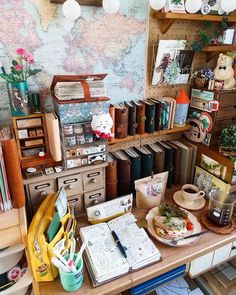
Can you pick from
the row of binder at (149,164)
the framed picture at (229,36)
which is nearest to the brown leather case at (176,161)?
the row of binder at (149,164)

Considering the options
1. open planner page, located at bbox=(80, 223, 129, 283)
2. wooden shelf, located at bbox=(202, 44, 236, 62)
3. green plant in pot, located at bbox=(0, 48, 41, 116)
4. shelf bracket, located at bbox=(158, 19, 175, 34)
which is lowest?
open planner page, located at bbox=(80, 223, 129, 283)

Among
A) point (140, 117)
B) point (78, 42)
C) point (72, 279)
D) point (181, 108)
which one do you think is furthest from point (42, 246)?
point (181, 108)

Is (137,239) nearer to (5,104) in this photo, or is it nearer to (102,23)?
(5,104)

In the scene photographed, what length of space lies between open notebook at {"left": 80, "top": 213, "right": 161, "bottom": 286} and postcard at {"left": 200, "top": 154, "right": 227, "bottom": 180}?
570 millimetres

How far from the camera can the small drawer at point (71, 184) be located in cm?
116

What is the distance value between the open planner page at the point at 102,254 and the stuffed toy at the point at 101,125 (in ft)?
1.57

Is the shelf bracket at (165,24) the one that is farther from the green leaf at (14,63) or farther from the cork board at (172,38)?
the green leaf at (14,63)

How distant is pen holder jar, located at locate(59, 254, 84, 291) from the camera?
0.89m

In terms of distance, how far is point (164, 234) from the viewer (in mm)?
1127

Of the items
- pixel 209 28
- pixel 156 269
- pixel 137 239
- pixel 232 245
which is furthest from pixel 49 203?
pixel 209 28

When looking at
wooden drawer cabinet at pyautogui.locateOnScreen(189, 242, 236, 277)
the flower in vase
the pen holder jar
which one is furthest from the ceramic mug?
the flower in vase

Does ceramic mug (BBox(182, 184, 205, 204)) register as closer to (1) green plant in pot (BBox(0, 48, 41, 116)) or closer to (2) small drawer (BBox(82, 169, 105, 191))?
(2) small drawer (BBox(82, 169, 105, 191))

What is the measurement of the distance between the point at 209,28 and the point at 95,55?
77cm

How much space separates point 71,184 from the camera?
1188mm
